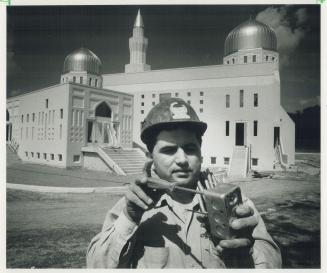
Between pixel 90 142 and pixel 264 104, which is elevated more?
pixel 264 104

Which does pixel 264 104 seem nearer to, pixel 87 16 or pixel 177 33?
pixel 177 33

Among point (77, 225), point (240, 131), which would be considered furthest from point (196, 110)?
point (77, 225)

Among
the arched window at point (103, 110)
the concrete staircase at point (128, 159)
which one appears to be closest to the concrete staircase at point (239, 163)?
the concrete staircase at point (128, 159)

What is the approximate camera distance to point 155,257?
1.33 m

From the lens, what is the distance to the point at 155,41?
471 centimetres

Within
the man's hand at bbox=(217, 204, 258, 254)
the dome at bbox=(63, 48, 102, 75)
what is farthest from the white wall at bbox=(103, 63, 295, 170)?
the man's hand at bbox=(217, 204, 258, 254)

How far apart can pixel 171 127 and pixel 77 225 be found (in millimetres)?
3508

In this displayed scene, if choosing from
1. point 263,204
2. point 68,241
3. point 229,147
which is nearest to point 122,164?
point 229,147

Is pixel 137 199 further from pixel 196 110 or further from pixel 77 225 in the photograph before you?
pixel 196 110

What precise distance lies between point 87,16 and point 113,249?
3.56 meters

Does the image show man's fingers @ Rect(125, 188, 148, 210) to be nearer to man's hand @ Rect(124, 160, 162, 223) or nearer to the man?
man's hand @ Rect(124, 160, 162, 223)

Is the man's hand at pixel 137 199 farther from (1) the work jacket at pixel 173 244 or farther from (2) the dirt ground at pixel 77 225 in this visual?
(2) the dirt ground at pixel 77 225

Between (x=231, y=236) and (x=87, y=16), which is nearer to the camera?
(x=231, y=236)

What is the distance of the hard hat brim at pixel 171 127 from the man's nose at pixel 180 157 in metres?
0.14
